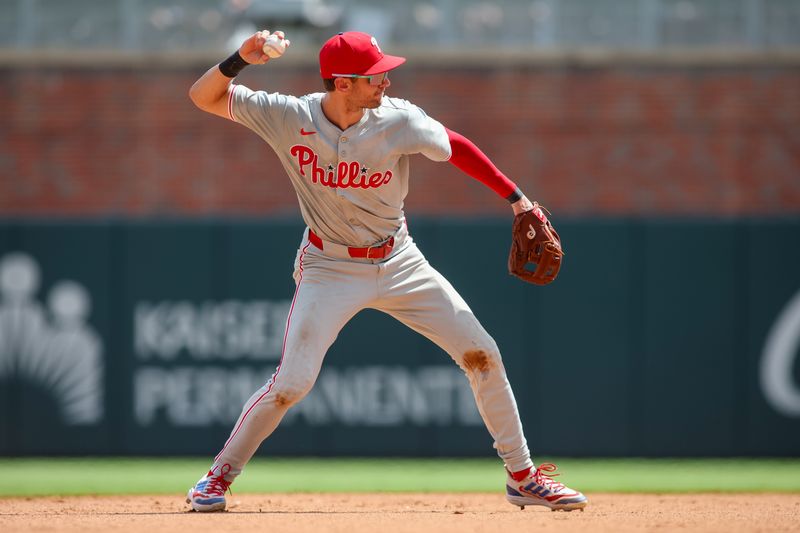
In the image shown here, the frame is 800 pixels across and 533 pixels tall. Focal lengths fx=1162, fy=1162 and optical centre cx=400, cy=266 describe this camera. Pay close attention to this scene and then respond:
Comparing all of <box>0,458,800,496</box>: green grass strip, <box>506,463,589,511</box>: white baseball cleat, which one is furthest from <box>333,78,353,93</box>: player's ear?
<box>0,458,800,496</box>: green grass strip

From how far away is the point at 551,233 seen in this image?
4.96m

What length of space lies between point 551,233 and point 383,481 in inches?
104

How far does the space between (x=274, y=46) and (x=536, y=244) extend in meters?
1.40

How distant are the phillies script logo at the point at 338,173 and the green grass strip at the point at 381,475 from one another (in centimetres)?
235

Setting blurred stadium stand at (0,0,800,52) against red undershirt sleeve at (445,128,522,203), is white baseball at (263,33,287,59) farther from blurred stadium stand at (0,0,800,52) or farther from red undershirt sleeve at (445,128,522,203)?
blurred stadium stand at (0,0,800,52)

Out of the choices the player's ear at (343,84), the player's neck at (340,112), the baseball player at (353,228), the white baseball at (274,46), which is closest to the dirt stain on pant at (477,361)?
the baseball player at (353,228)

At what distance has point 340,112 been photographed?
4617 mm

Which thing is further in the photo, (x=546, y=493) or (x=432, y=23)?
(x=432, y=23)

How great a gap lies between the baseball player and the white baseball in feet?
0.04

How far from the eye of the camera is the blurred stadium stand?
11.0 m

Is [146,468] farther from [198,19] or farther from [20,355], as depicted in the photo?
[198,19]

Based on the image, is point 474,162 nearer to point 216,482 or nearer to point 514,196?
point 514,196

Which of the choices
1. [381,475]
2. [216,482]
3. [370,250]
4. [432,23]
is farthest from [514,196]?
[432,23]

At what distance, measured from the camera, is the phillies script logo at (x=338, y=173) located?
4586 mm
